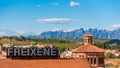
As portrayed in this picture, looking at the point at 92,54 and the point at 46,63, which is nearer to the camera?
the point at 46,63

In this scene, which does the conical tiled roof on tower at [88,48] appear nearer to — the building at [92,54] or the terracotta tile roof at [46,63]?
the building at [92,54]

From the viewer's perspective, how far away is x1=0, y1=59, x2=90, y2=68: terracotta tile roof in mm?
66838

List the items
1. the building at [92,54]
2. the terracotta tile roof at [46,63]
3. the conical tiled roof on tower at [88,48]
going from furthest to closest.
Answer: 1. the conical tiled roof on tower at [88,48]
2. the building at [92,54]
3. the terracotta tile roof at [46,63]

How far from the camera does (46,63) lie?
70.1 meters

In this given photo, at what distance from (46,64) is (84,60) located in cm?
923

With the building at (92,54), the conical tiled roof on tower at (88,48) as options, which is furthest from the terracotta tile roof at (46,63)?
the conical tiled roof on tower at (88,48)

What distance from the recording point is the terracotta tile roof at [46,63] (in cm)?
6684

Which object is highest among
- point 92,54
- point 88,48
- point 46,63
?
point 88,48

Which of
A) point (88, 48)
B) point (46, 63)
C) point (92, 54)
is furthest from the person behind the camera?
point (88, 48)

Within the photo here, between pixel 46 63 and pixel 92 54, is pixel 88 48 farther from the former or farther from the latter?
pixel 46 63

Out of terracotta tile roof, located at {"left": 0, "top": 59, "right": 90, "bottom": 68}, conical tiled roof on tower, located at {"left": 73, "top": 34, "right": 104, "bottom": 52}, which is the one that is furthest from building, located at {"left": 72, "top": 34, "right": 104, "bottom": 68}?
terracotta tile roof, located at {"left": 0, "top": 59, "right": 90, "bottom": 68}

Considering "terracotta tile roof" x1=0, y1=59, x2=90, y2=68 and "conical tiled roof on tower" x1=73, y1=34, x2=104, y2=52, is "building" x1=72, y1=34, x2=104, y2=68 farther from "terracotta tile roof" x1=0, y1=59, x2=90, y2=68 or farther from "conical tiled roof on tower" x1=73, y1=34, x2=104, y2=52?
"terracotta tile roof" x1=0, y1=59, x2=90, y2=68

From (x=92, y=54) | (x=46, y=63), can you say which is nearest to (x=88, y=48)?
(x=92, y=54)

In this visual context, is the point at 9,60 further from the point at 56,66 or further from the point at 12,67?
the point at 56,66
